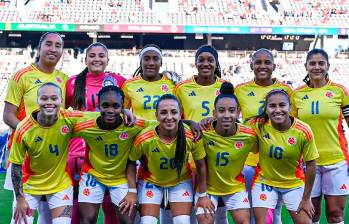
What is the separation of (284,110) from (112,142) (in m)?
1.43

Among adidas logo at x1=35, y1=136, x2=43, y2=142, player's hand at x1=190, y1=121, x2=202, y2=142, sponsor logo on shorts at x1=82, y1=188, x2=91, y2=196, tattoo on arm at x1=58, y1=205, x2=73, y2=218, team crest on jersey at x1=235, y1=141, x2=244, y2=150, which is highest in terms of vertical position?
player's hand at x1=190, y1=121, x2=202, y2=142

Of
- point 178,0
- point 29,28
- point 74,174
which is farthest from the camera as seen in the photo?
point 178,0

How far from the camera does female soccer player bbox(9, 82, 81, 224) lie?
3.86m

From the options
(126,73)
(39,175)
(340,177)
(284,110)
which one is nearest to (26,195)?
(39,175)

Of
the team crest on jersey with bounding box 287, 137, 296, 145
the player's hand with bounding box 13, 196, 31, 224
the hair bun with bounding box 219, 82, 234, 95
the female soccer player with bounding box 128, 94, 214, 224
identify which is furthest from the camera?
the hair bun with bounding box 219, 82, 234, 95

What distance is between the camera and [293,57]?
28844 millimetres

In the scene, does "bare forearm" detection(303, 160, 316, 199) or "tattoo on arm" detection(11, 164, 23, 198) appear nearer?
"tattoo on arm" detection(11, 164, 23, 198)

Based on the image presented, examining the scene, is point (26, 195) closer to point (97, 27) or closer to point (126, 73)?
point (126, 73)

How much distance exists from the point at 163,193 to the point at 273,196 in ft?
3.05

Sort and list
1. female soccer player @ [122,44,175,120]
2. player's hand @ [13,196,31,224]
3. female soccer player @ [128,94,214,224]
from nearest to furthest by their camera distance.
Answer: player's hand @ [13,196,31,224] → female soccer player @ [128,94,214,224] → female soccer player @ [122,44,175,120]

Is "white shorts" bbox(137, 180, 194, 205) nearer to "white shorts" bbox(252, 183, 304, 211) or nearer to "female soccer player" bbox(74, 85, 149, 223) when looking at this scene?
"female soccer player" bbox(74, 85, 149, 223)

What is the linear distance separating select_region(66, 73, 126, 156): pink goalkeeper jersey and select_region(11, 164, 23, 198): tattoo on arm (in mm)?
588

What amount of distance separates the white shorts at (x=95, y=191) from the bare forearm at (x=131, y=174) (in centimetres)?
7

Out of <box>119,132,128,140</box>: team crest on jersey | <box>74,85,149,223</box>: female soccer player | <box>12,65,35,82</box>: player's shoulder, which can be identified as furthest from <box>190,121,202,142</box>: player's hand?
<box>12,65,35,82</box>: player's shoulder
